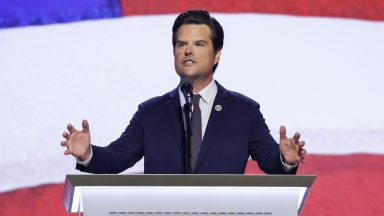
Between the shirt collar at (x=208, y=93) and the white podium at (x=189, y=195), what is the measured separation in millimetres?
661

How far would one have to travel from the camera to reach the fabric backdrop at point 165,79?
10.4 feet

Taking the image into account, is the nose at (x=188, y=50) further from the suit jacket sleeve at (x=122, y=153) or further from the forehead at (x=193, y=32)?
the suit jacket sleeve at (x=122, y=153)

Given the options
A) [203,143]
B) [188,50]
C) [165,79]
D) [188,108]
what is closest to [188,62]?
[188,50]

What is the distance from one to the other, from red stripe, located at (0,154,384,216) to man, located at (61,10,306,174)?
84cm

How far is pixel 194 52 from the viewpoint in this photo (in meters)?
2.50

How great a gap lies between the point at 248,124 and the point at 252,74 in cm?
95

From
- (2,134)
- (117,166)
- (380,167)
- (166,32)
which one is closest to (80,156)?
(117,166)

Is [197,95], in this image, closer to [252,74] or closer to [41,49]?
[252,74]

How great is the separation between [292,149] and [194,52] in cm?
62

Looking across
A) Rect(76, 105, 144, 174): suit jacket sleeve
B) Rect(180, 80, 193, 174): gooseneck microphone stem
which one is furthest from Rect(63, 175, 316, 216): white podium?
Rect(76, 105, 144, 174): suit jacket sleeve

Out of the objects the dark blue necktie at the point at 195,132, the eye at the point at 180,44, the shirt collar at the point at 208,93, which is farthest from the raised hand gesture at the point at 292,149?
the eye at the point at 180,44

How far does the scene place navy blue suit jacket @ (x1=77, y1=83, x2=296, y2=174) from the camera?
2.34 metres

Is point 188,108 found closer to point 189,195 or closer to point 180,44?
point 189,195

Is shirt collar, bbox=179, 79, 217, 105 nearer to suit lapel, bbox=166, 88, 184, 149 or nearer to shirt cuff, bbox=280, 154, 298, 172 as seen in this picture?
suit lapel, bbox=166, 88, 184, 149
